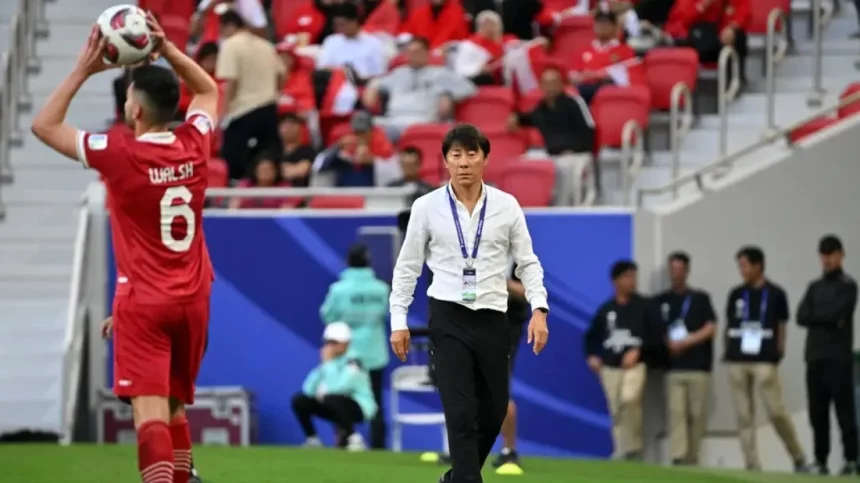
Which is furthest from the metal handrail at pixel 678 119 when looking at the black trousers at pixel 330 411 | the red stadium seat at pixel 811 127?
the black trousers at pixel 330 411

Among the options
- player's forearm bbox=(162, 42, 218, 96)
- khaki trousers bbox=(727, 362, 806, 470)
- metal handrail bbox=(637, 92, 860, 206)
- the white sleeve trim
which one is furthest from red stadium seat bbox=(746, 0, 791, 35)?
the white sleeve trim

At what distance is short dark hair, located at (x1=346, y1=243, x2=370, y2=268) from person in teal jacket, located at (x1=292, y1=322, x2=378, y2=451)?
564 mm

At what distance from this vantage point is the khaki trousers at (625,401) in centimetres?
1645

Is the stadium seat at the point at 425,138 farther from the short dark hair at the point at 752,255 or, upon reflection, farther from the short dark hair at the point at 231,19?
the short dark hair at the point at 752,255

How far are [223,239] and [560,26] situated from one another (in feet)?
16.9

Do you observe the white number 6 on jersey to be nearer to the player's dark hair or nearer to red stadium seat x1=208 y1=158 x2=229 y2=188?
the player's dark hair

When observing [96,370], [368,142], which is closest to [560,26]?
[368,142]

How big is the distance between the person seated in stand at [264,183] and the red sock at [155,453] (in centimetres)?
915

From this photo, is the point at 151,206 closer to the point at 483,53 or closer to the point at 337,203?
the point at 337,203

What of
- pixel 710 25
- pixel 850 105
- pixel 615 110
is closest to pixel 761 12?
pixel 710 25

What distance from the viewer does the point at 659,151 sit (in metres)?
18.5

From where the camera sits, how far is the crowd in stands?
1734 cm

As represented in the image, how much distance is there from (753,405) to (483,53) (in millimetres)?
4987

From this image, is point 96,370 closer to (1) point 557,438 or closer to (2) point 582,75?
(1) point 557,438
